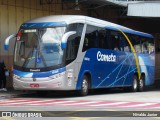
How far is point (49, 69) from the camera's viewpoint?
2073 centimetres

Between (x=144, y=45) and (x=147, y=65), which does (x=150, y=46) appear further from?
(x=147, y=65)

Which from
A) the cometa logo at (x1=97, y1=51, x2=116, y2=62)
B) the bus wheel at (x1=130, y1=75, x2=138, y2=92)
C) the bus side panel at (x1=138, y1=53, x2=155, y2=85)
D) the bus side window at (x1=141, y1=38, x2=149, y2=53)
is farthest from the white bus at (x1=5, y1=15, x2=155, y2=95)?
the bus side window at (x1=141, y1=38, x2=149, y2=53)

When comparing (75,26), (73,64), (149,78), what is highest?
(75,26)

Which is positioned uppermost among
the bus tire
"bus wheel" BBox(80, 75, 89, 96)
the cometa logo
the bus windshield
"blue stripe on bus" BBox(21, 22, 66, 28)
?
"blue stripe on bus" BBox(21, 22, 66, 28)

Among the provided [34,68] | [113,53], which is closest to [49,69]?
[34,68]

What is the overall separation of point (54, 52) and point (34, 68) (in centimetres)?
114

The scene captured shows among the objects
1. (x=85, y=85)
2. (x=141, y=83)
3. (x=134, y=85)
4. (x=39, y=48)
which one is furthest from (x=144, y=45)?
(x=39, y=48)

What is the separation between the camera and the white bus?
20828mm

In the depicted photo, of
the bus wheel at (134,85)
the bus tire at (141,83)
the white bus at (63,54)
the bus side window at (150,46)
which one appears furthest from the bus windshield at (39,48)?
the bus side window at (150,46)

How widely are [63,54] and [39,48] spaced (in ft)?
3.81

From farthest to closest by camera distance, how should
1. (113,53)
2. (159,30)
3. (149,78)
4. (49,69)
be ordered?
(159,30) → (149,78) → (113,53) → (49,69)

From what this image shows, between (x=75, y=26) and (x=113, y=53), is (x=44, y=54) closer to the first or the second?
(x=75, y=26)

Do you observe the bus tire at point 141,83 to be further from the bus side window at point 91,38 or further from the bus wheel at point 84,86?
the bus wheel at point 84,86

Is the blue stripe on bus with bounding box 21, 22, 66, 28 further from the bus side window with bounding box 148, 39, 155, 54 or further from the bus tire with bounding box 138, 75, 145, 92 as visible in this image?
the bus side window with bounding box 148, 39, 155, 54
